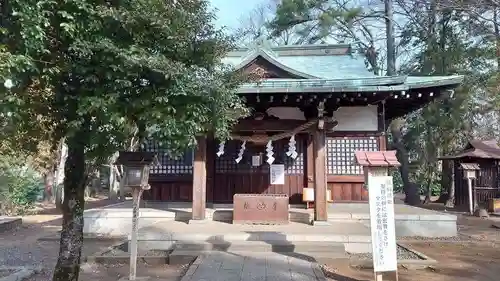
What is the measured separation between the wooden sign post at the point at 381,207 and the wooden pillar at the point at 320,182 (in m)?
4.10

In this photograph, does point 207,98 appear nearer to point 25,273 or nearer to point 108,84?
point 108,84

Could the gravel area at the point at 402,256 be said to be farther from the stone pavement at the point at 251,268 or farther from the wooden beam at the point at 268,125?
the wooden beam at the point at 268,125

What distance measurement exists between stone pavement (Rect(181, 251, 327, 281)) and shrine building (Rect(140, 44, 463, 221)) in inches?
112

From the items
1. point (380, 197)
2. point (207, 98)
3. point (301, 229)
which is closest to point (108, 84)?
point (207, 98)

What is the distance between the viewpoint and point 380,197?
22.0 feet

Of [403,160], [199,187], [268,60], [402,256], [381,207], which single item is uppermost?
[268,60]

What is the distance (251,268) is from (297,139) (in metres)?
6.18

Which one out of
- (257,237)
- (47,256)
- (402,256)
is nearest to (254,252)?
(257,237)

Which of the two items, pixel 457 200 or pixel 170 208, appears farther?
pixel 457 200

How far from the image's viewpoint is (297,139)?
516 inches

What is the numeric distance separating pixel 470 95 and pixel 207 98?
61.3 feet

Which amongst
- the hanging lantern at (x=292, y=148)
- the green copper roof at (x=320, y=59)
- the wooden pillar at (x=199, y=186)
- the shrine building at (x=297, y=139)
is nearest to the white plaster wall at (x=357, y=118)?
the shrine building at (x=297, y=139)

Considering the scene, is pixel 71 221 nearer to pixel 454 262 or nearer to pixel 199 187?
pixel 199 187

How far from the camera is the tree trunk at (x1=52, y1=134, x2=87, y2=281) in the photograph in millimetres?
5766
